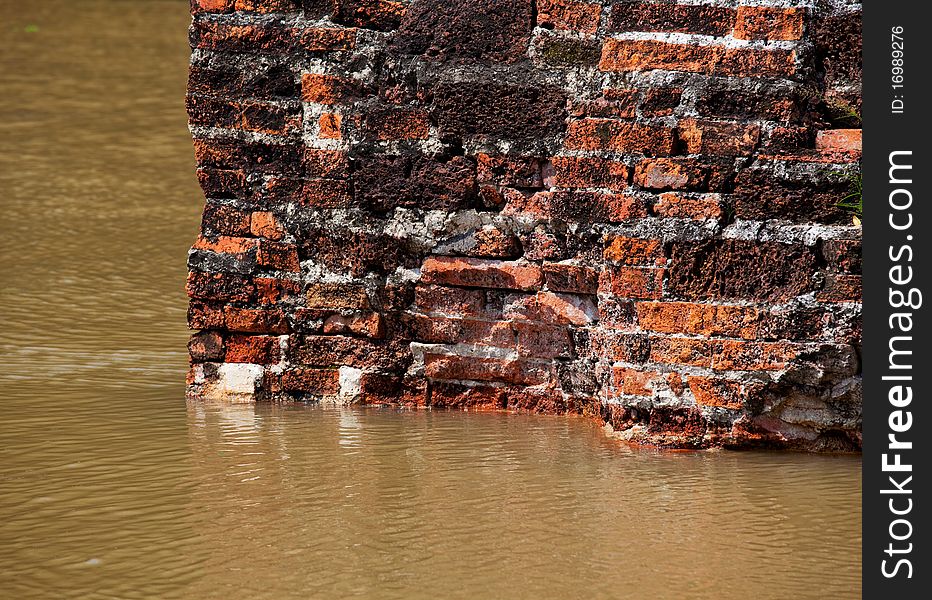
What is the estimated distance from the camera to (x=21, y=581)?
6.79 ft

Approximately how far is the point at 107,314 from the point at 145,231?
1.23 m

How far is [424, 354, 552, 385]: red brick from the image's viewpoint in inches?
125

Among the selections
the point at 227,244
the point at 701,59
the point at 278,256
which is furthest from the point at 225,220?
the point at 701,59

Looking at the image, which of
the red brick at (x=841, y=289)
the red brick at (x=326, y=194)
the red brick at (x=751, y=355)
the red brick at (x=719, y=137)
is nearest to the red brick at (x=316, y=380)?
Result: the red brick at (x=326, y=194)

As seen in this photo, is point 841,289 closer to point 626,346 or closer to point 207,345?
point 626,346

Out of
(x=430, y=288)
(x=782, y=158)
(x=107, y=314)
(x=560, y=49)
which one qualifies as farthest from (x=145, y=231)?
(x=782, y=158)

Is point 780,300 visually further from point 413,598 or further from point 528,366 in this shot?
point 413,598

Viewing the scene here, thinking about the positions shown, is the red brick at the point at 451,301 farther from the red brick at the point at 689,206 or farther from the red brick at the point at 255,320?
the red brick at the point at 689,206

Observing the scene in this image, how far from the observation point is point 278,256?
3.21 m

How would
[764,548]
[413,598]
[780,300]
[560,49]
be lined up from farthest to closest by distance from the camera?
[560,49]
[780,300]
[764,548]
[413,598]

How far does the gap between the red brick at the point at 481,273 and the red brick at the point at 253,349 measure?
1.59 ft

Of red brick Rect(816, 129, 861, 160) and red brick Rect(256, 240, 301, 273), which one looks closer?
red brick Rect(816, 129, 861, 160)

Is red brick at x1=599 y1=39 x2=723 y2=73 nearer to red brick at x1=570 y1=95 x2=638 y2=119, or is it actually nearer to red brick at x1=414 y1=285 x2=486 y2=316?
red brick at x1=570 y1=95 x2=638 y2=119

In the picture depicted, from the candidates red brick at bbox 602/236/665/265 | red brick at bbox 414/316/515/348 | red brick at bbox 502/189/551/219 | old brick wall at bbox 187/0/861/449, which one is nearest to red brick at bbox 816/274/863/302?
old brick wall at bbox 187/0/861/449
